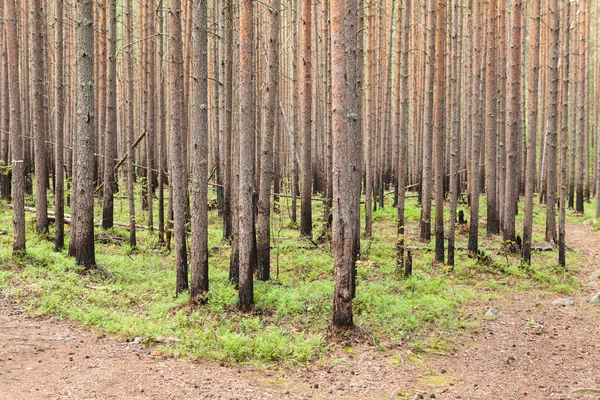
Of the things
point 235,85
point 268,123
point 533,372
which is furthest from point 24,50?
point 533,372

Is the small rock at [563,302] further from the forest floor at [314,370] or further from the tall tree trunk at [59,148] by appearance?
the tall tree trunk at [59,148]

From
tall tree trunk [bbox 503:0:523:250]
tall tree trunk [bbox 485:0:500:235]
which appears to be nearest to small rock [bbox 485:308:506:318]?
tall tree trunk [bbox 503:0:523:250]

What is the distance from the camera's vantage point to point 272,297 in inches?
302

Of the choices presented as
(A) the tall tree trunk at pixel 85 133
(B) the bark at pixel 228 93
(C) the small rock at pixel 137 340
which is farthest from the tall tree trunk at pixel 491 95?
(C) the small rock at pixel 137 340

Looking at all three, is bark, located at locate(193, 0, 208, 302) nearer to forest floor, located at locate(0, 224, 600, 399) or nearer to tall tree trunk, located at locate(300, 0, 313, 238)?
forest floor, located at locate(0, 224, 600, 399)

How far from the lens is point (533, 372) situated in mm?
5832

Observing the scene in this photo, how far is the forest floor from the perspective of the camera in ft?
16.8

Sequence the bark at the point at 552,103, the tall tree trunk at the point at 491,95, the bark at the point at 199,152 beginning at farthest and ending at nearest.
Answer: the tall tree trunk at the point at 491,95 < the bark at the point at 552,103 < the bark at the point at 199,152

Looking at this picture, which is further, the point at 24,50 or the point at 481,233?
the point at 24,50

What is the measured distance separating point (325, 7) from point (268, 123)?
720 centimetres

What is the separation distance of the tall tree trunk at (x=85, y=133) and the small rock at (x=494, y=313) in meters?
6.57

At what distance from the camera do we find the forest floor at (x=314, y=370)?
5.11 meters

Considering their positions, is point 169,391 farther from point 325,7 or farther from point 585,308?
point 325,7

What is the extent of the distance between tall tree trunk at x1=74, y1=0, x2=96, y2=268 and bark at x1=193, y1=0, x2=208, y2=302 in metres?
2.38
